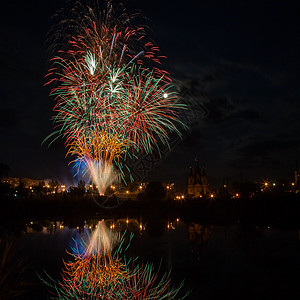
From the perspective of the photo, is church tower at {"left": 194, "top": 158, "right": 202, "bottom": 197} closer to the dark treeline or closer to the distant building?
the distant building

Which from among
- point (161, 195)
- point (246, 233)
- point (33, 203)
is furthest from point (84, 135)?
point (161, 195)

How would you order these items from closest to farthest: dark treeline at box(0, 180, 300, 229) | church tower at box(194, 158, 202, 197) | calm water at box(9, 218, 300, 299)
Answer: calm water at box(9, 218, 300, 299) < dark treeline at box(0, 180, 300, 229) < church tower at box(194, 158, 202, 197)

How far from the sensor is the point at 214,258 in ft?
47.6

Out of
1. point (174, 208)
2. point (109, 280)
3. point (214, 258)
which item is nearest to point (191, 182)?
point (174, 208)

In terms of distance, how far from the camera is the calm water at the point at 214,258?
32.8 feet

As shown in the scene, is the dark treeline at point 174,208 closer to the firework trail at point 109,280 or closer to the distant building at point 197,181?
the firework trail at point 109,280

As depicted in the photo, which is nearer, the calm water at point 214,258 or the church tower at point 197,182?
the calm water at point 214,258

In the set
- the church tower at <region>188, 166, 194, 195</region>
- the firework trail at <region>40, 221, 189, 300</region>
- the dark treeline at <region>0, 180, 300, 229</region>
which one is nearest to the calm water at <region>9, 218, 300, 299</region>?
the firework trail at <region>40, 221, 189, 300</region>

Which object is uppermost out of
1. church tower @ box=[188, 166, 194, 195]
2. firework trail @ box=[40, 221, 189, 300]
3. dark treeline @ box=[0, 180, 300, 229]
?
church tower @ box=[188, 166, 194, 195]

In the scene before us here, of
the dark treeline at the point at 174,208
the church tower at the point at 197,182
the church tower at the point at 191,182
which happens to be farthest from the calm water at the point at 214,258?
the church tower at the point at 191,182

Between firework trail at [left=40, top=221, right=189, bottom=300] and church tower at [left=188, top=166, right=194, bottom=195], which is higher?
church tower at [left=188, top=166, right=194, bottom=195]

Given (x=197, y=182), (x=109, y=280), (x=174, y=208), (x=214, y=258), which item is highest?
(x=197, y=182)

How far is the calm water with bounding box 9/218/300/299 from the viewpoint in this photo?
32.8 ft

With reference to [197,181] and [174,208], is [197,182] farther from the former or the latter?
[174,208]
